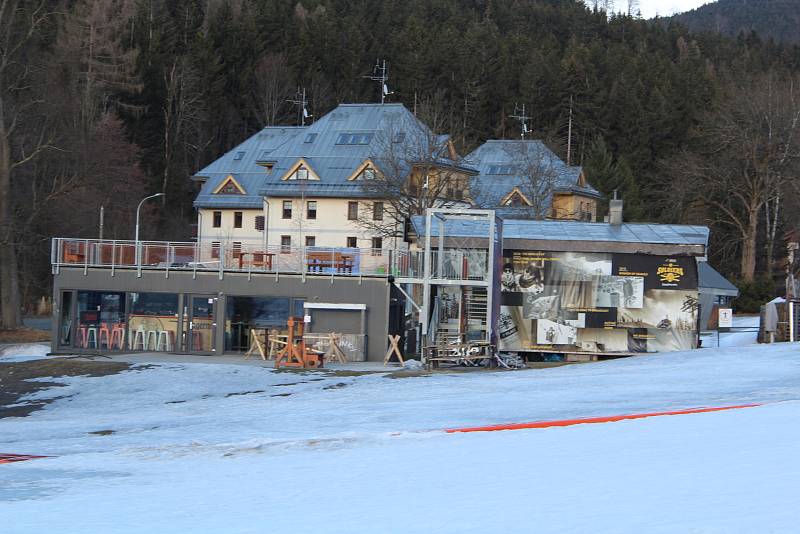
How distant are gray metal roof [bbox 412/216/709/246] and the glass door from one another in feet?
26.0

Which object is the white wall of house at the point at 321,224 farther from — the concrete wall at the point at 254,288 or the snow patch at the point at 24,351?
the concrete wall at the point at 254,288

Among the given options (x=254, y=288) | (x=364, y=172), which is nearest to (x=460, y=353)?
(x=254, y=288)

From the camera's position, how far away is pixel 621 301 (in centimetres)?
3522

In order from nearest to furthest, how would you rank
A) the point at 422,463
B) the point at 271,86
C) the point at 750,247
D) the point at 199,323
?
the point at 422,463 → the point at 199,323 → the point at 750,247 → the point at 271,86

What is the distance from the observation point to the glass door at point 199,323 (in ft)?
121

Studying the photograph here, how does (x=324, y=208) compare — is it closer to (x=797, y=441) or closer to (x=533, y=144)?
(x=533, y=144)

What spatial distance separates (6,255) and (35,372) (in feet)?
63.0

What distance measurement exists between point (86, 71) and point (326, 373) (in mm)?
57022

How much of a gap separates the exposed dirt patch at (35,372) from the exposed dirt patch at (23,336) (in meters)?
12.0

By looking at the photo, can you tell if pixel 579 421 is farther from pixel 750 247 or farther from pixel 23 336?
pixel 750 247

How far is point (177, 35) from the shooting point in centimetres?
9519

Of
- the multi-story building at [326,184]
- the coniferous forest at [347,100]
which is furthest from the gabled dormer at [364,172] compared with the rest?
the coniferous forest at [347,100]

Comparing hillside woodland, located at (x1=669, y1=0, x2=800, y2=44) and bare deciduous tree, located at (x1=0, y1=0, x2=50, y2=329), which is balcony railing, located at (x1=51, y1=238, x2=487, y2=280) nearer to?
bare deciduous tree, located at (x1=0, y1=0, x2=50, y2=329)

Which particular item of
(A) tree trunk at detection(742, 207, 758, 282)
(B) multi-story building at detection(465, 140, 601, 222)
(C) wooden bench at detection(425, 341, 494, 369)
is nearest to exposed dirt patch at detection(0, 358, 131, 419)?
(C) wooden bench at detection(425, 341, 494, 369)
